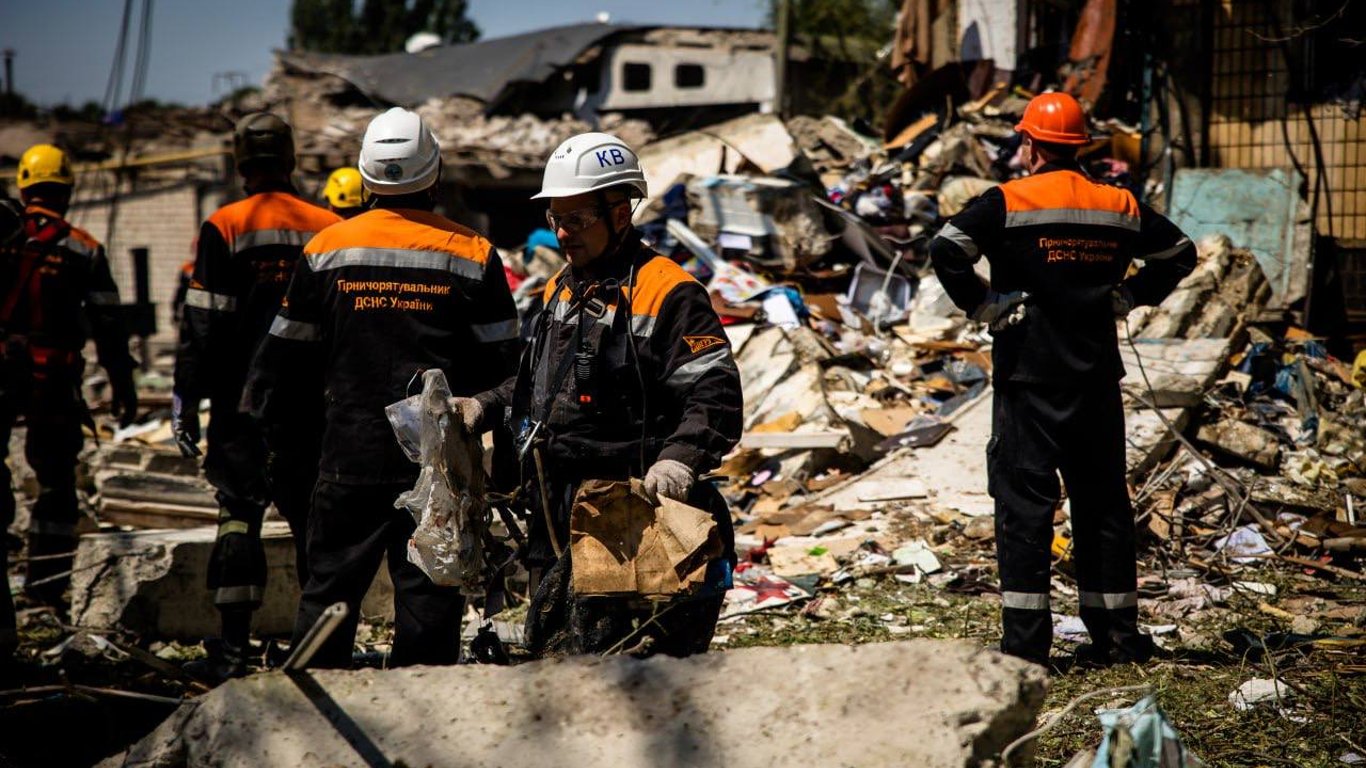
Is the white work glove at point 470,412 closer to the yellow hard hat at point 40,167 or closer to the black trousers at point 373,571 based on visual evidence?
the black trousers at point 373,571

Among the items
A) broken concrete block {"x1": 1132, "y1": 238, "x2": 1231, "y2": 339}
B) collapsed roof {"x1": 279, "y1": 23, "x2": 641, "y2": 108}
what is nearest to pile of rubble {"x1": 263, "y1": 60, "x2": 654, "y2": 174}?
collapsed roof {"x1": 279, "y1": 23, "x2": 641, "y2": 108}

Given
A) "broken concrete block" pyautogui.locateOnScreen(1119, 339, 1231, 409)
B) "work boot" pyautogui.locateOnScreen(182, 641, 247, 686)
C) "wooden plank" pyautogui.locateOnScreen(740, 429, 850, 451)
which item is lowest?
"work boot" pyautogui.locateOnScreen(182, 641, 247, 686)

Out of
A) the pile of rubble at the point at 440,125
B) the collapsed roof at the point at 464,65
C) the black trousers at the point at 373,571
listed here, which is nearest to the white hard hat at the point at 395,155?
the black trousers at the point at 373,571

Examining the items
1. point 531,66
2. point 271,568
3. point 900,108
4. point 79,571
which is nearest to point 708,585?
point 271,568

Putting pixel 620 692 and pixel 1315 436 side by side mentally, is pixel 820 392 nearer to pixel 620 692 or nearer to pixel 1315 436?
pixel 1315 436

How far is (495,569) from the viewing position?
339 cm

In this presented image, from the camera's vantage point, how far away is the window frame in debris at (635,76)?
22.6 metres

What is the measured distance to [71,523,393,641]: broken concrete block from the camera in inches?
207

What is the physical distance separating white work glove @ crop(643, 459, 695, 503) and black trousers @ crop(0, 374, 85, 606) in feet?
12.5

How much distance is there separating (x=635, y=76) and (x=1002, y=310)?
19.4 metres

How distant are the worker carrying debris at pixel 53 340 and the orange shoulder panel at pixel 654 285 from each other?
11.2 feet

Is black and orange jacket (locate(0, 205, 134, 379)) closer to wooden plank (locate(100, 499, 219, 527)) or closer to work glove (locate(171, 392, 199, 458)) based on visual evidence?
work glove (locate(171, 392, 199, 458))

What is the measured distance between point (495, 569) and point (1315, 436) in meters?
5.72

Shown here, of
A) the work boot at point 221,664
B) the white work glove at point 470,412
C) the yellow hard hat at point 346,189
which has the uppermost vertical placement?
the yellow hard hat at point 346,189
